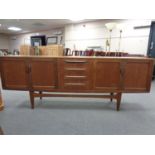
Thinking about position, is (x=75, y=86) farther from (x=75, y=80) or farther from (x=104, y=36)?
(x=104, y=36)

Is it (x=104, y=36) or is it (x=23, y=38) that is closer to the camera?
(x=104, y=36)

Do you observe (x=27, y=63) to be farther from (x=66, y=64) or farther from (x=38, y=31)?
(x=38, y=31)

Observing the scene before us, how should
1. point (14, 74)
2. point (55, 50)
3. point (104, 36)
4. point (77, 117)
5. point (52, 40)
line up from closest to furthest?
point (77, 117)
point (14, 74)
point (55, 50)
point (104, 36)
point (52, 40)

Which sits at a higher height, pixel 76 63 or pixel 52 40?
pixel 52 40

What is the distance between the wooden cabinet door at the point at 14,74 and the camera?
2109 millimetres

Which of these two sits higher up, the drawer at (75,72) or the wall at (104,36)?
the wall at (104,36)

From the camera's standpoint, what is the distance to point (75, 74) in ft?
6.75

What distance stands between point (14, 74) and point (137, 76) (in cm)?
194

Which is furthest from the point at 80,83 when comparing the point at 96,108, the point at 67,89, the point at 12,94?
the point at 12,94

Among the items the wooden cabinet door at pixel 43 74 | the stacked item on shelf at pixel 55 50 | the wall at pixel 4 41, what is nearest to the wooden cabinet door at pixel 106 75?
the wooden cabinet door at pixel 43 74

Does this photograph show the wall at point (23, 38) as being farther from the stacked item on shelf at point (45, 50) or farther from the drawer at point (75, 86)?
the drawer at point (75, 86)

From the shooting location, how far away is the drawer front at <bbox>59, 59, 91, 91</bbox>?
2016 millimetres

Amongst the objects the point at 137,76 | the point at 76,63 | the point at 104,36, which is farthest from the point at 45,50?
the point at 104,36

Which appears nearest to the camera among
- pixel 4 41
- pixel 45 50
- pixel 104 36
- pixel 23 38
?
pixel 45 50
